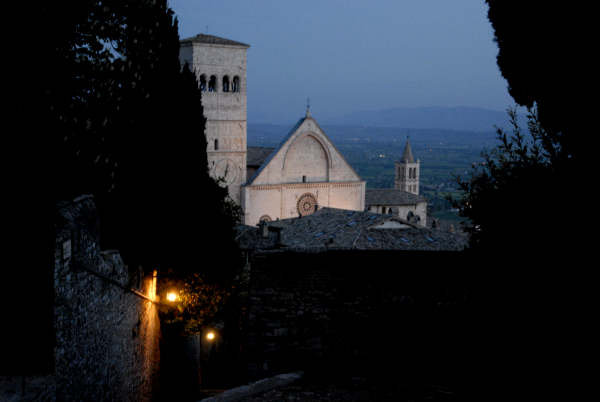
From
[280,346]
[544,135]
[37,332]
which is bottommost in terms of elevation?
[280,346]

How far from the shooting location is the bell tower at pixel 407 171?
224 feet

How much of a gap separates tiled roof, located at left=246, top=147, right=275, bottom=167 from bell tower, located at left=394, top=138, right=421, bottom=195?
28.8m

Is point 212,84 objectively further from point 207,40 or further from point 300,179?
point 300,179

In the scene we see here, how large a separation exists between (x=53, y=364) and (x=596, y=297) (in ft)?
16.3

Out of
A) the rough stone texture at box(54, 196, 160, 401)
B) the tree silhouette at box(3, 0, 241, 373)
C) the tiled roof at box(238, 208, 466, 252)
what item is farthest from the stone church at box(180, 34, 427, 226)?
the rough stone texture at box(54, 196, 160, 401)

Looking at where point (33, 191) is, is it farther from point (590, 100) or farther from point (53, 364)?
point (590, 100)

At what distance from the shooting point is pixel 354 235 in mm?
21328

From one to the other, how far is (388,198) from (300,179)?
12667 mm

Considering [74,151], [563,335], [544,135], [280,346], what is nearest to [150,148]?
[74,151]

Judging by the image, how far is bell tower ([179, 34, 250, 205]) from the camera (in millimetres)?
37906

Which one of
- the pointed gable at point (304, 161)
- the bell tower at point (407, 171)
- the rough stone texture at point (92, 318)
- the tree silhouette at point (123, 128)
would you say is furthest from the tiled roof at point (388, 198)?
the rough stone texture at point (92, 318)

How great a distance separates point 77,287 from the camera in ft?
21.8

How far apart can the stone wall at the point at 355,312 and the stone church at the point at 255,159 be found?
28.1 metres

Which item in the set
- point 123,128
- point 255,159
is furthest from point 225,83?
point 123,128
